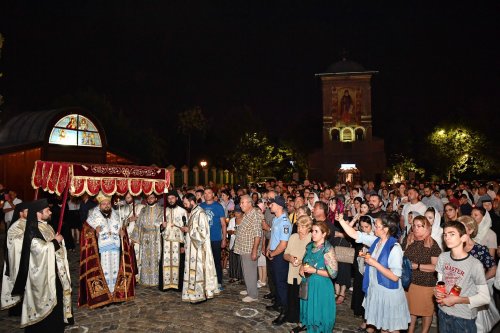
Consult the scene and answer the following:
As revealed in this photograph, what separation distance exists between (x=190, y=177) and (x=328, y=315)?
2797 cm

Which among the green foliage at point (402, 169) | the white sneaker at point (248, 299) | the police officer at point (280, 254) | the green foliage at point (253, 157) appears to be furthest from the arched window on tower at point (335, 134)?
the police officer at point (280, 254)

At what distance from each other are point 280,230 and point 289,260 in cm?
112

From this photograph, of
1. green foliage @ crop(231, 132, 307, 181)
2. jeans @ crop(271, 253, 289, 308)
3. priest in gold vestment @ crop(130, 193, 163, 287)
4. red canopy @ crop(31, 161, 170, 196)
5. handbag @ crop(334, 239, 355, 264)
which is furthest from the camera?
green foliage @ crop(231, 132, 307, 181)

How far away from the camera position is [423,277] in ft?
17.3

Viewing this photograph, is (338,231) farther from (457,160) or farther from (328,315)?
(457,160)

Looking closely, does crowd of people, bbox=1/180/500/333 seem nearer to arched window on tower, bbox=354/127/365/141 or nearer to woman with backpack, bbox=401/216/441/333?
woman with backpack, bbox=401/216/441/333

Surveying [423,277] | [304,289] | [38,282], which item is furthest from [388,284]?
[38,282]

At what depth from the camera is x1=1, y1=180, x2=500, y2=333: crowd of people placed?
4.50 meters

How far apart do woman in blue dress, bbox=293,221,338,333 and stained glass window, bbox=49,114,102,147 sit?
1858 cm

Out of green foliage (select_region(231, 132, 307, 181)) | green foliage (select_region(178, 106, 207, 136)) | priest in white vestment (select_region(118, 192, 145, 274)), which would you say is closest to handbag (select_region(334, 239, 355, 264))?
priest in white vestment (select_region(118, 192, 145, 274))

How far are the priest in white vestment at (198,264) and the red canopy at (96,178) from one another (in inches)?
53.6

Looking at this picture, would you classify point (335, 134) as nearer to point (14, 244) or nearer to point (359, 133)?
point (359, 133)

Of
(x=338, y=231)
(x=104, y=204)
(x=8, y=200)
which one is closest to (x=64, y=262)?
(x=104, y=204)

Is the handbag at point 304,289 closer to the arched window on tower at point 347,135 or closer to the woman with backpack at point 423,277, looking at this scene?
the woman with backpack at point 423,277
